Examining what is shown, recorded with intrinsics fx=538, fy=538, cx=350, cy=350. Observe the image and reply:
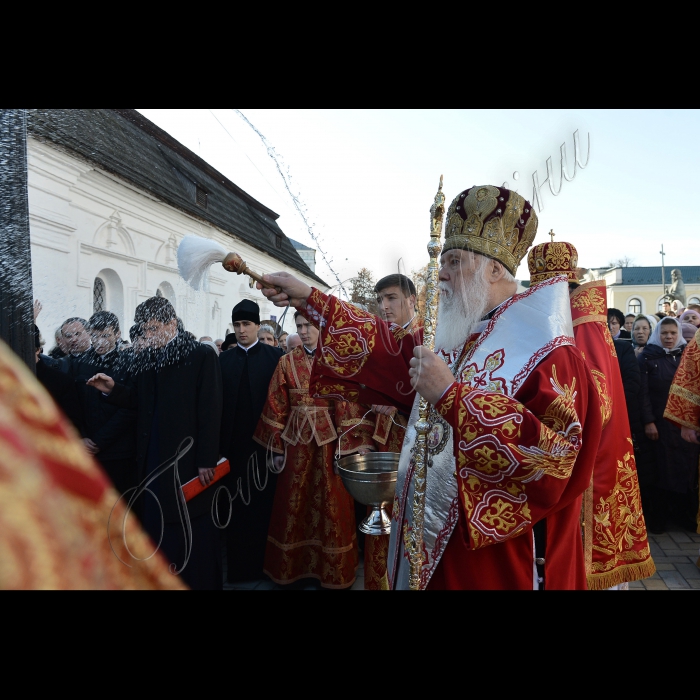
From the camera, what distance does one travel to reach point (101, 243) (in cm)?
267

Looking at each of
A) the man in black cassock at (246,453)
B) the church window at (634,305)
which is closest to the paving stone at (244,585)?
the man in black cassock at (246,453)

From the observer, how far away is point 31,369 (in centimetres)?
235

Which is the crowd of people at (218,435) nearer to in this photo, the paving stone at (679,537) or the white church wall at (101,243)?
the white church wall at (101,243)

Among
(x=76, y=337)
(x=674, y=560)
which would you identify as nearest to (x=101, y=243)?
(x=76, y=337)

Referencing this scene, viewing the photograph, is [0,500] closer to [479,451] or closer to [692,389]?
[479,451]

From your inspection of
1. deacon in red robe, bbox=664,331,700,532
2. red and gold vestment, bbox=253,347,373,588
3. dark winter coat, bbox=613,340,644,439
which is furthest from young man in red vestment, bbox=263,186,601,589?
dark winter coat, bbox=613,340,644,439

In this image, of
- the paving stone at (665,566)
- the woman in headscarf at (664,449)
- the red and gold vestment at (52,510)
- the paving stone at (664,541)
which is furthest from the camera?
the woman in headscarf at (664,449)

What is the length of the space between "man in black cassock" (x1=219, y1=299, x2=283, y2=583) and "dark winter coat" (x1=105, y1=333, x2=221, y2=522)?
747 mm

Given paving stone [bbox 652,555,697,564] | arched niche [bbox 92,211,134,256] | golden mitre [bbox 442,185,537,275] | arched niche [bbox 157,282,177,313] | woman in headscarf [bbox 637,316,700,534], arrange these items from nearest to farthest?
golden mitre [bbox 442,185,537,275], arched niche [bbox 92,211,134,256], arched niche [bbox 157,282,177,313], paving stone [bbox 652,555,697,564], woman in headscarf [bbox 637,316,700,534]

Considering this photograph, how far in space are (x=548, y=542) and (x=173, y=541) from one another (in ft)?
7.20

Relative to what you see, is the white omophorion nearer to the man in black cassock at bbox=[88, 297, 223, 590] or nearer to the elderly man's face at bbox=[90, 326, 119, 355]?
the man in black cassock at bbox=[88, 297, 223, 590]

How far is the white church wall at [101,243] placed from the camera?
2.38 metres

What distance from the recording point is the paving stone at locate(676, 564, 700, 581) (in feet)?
12.9

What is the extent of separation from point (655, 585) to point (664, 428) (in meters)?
1.79
